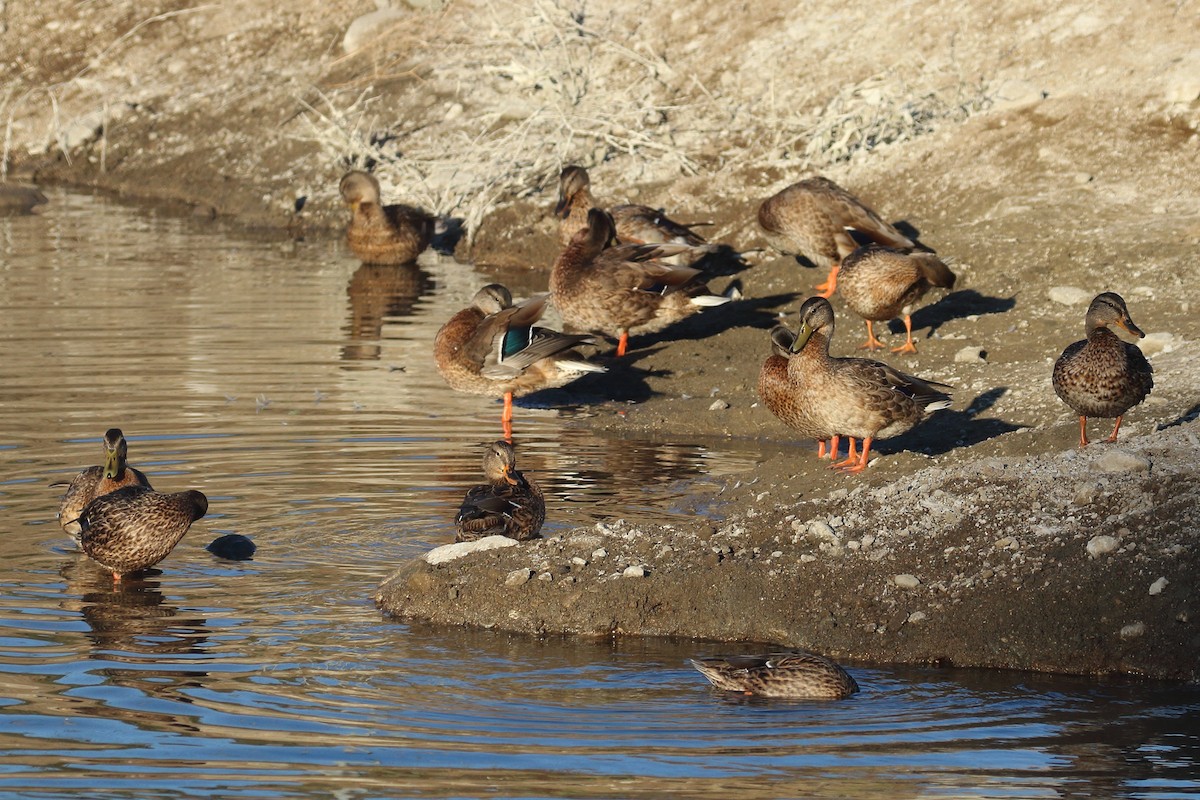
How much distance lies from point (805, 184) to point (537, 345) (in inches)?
157

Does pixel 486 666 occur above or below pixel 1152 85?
below

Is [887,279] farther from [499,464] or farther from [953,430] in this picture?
[499,464]

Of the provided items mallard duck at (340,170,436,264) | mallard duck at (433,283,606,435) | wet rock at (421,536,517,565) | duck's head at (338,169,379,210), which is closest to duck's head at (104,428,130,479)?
wet rock at (421,536,517,565)

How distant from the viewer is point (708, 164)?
20297 millimetres

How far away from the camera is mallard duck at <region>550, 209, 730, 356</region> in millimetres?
14680

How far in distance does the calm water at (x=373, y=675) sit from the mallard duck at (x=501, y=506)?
Result: 52cm

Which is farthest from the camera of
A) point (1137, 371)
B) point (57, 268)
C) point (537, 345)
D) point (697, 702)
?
point (57, 268)

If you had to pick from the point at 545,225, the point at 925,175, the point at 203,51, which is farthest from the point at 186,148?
the point at 925,175

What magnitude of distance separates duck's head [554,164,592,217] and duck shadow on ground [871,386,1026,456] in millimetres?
6578

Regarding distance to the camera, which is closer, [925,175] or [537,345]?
[537,345]

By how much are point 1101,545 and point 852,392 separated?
264 centimetres

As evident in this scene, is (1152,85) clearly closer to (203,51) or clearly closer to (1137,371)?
(1137,371)

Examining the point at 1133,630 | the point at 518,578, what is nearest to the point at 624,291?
the point at 518,578

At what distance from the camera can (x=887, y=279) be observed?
13.5m
